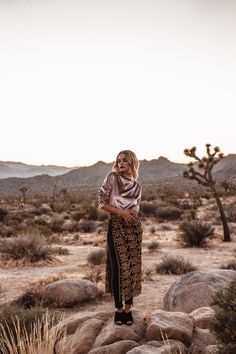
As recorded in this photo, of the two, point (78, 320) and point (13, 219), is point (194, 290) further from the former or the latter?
point (13, 219)

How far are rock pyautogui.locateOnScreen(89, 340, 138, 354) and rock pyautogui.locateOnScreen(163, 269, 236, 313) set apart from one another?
188 cm

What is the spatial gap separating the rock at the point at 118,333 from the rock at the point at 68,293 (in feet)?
10.1

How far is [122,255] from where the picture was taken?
4.48 m

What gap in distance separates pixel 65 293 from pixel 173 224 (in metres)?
13.9

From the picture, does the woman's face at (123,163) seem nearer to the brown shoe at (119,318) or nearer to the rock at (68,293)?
the brown shoe at (119,318)

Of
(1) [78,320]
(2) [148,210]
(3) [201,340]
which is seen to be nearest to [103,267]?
(1) [78,320]

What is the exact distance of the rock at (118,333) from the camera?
13.9 feet

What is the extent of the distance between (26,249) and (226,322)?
30.4 ft

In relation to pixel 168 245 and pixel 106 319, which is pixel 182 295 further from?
pixel 168 245

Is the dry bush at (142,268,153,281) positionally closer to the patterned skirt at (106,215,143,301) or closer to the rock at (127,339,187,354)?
the patterned skirt at (106,215,143,301)

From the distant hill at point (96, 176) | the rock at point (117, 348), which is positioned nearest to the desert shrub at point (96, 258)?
the rock at point (117, 348)

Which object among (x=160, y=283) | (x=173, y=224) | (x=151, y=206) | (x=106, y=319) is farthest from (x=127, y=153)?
(x=151, y=206)

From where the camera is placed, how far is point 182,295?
6109 mm

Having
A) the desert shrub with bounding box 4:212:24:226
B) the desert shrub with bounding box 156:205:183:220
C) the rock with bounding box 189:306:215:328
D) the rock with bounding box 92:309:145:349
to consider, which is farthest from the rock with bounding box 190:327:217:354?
the desert shrub with bounding box 156:205:183:220
